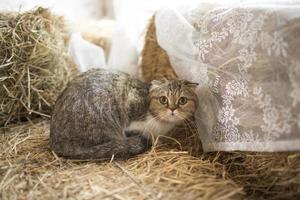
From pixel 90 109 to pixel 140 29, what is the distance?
1253 mm

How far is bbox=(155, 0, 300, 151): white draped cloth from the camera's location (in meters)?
1.51

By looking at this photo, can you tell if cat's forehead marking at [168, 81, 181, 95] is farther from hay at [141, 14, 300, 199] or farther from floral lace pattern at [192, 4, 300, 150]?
hay at [141, 14, 300, 199]

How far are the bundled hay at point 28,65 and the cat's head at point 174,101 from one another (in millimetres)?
898

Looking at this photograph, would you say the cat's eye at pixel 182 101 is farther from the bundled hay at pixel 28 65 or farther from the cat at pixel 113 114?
the bundled hay at pixel 28 65

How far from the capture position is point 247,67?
1.70 meters

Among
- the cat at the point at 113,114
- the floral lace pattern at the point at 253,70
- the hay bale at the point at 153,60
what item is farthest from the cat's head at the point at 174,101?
the hay bale at the point at 153,60

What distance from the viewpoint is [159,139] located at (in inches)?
86.4

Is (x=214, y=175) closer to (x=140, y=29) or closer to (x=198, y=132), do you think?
(x=198, y=132)

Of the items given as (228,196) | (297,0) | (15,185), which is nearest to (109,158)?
(15,185)

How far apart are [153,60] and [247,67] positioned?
3.87ft

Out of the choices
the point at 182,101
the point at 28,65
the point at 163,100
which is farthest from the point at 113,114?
the point at 28,65

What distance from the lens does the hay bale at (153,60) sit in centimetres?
270

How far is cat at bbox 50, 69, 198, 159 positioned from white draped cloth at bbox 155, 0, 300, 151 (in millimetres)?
181

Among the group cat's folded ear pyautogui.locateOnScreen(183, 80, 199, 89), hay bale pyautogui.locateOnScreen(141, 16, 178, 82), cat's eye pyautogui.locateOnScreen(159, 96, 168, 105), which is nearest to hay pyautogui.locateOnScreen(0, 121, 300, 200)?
cat's eye pyautogui.locateOnScreen(159, 96, 168, 105)
